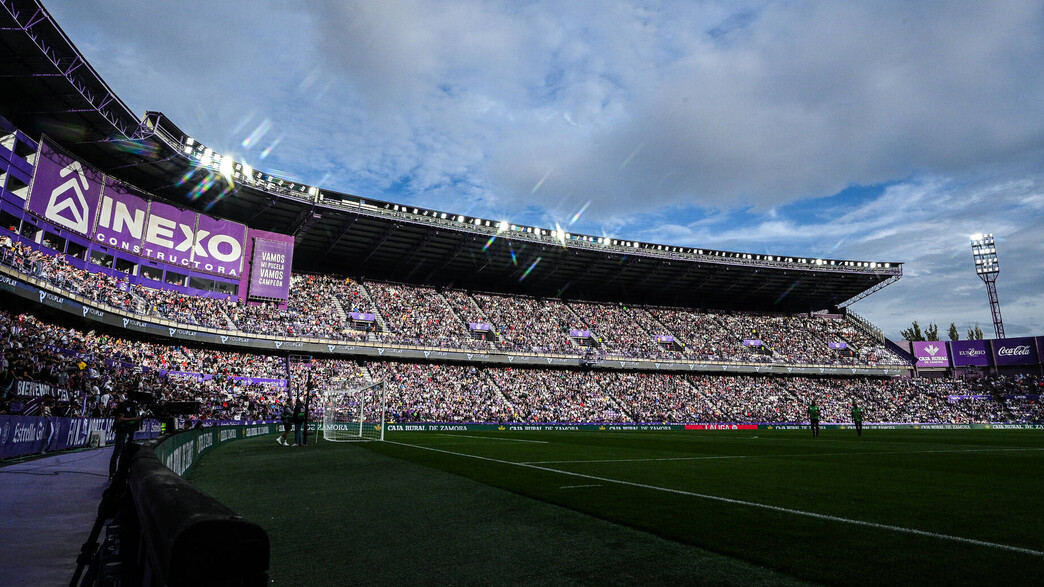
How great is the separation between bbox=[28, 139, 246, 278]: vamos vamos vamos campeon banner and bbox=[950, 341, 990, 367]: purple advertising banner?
75356 millimetres

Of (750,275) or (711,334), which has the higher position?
(750,275)

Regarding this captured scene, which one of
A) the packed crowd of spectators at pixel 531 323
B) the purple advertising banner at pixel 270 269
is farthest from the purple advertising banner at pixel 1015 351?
the purple advertising banner at pixel 270 269

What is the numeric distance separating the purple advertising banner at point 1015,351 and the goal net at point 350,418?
222ft

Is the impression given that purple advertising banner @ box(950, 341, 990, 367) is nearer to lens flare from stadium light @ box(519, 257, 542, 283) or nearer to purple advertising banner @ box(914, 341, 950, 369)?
purple advertising banner @ box(914, 341, 950, 369)

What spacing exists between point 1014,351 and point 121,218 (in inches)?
3340

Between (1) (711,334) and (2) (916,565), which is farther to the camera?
(1) (711,334)

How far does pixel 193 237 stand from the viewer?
132 ft

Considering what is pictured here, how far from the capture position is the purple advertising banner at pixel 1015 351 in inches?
2365

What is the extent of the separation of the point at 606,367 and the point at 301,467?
144 ft

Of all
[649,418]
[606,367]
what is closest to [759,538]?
[649,418]

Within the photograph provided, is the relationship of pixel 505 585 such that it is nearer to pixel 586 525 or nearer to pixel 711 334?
pixel 586 525

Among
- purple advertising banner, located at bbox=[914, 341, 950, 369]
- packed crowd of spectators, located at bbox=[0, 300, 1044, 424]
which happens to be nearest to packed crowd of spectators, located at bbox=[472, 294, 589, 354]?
packed crowd of spectators, located at bbox=[0, 300, 1044, 424]

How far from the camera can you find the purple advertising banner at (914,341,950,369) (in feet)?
210

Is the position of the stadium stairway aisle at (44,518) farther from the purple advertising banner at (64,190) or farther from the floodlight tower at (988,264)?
the floodlight tower at (988,264)
